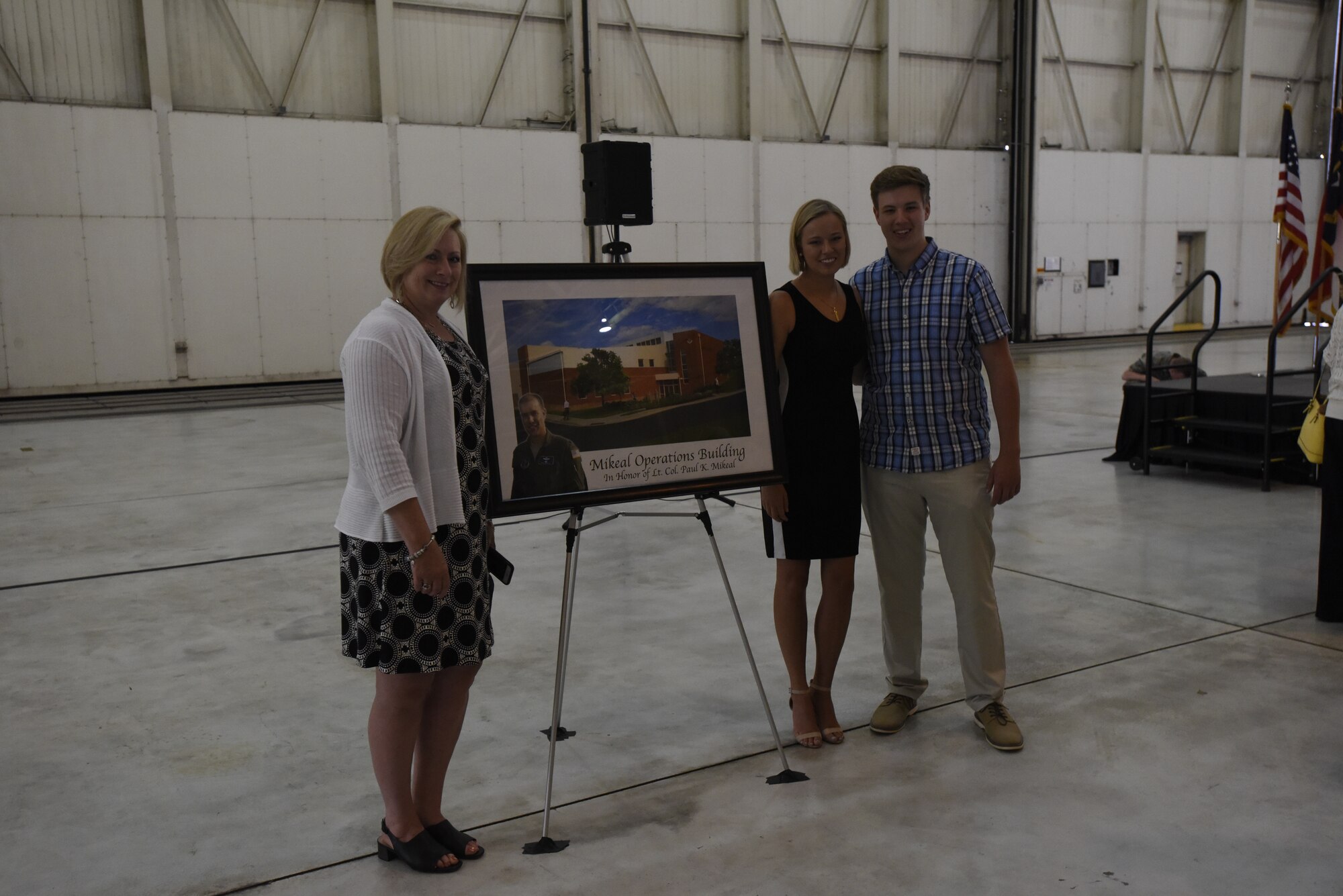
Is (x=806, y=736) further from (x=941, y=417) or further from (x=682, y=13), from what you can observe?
(x=682, y=13)

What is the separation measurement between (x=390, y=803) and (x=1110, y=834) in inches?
73.0

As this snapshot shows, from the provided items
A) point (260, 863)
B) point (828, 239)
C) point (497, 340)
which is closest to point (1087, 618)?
point (828, 239)

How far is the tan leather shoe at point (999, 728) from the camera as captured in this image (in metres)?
3.55

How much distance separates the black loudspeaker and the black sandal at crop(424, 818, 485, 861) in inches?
336

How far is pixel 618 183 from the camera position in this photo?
11062 mm

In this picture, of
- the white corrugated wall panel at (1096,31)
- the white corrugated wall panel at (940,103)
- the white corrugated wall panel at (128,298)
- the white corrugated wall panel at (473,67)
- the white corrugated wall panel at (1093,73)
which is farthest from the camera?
the white corrugated wall panel at (1093,73)

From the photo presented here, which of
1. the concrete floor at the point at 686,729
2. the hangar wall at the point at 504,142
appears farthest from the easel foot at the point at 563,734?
the hangar wall at the point at 504,142

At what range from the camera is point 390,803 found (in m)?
2.89

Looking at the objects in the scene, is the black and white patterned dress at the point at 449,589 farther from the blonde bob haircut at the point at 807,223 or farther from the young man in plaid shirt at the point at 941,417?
the young man in plaid shirt at the point at 941,417

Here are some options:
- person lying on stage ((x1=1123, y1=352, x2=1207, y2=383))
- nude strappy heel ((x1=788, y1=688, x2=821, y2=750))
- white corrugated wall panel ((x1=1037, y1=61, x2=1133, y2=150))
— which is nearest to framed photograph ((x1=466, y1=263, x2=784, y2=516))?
nude strappy heel ((x1=788, y1=688, x2=821, y2=750))

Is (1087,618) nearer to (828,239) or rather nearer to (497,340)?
(828,239)

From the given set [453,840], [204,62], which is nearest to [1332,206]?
[453,840]

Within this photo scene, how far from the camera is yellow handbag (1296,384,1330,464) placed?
4871 millimetres

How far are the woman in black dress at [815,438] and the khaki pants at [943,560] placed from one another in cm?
15
